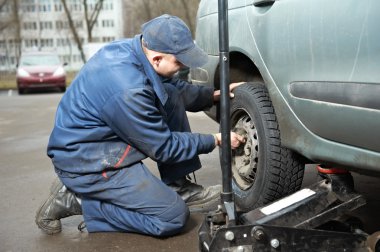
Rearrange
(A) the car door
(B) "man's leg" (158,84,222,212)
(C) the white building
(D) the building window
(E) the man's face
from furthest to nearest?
1. (D) the building window
2. (C) the white building
3. (B) "man's leg" (158,84,222,212)
4. (E) the man's face
5. (A) the car door

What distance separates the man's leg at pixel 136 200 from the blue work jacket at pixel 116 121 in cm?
7

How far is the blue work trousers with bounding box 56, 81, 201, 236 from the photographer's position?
2.65 meters

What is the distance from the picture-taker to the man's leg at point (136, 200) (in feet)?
8.70

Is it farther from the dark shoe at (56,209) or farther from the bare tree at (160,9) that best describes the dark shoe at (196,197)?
the bare tree at (160,9)

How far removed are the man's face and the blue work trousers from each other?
252 mm

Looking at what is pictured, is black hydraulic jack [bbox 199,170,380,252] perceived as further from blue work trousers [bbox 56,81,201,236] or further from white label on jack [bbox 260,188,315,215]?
blue work trousers [bbox 56,81,201,236]

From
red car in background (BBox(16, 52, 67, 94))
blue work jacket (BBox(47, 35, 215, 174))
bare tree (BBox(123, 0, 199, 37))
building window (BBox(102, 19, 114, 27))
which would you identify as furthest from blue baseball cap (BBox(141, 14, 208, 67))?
building window (BBox(102, 19, 114, 27))

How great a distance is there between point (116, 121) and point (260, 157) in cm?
78

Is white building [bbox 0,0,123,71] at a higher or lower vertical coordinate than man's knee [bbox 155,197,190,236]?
lower

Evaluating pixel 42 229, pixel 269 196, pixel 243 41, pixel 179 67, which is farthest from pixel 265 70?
pixel 42 229

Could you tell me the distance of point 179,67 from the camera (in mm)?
2660

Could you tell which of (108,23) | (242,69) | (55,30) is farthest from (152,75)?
(108,23)

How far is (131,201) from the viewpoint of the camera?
104 inches

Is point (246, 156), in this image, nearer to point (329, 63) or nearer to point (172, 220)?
point (172, 220)
